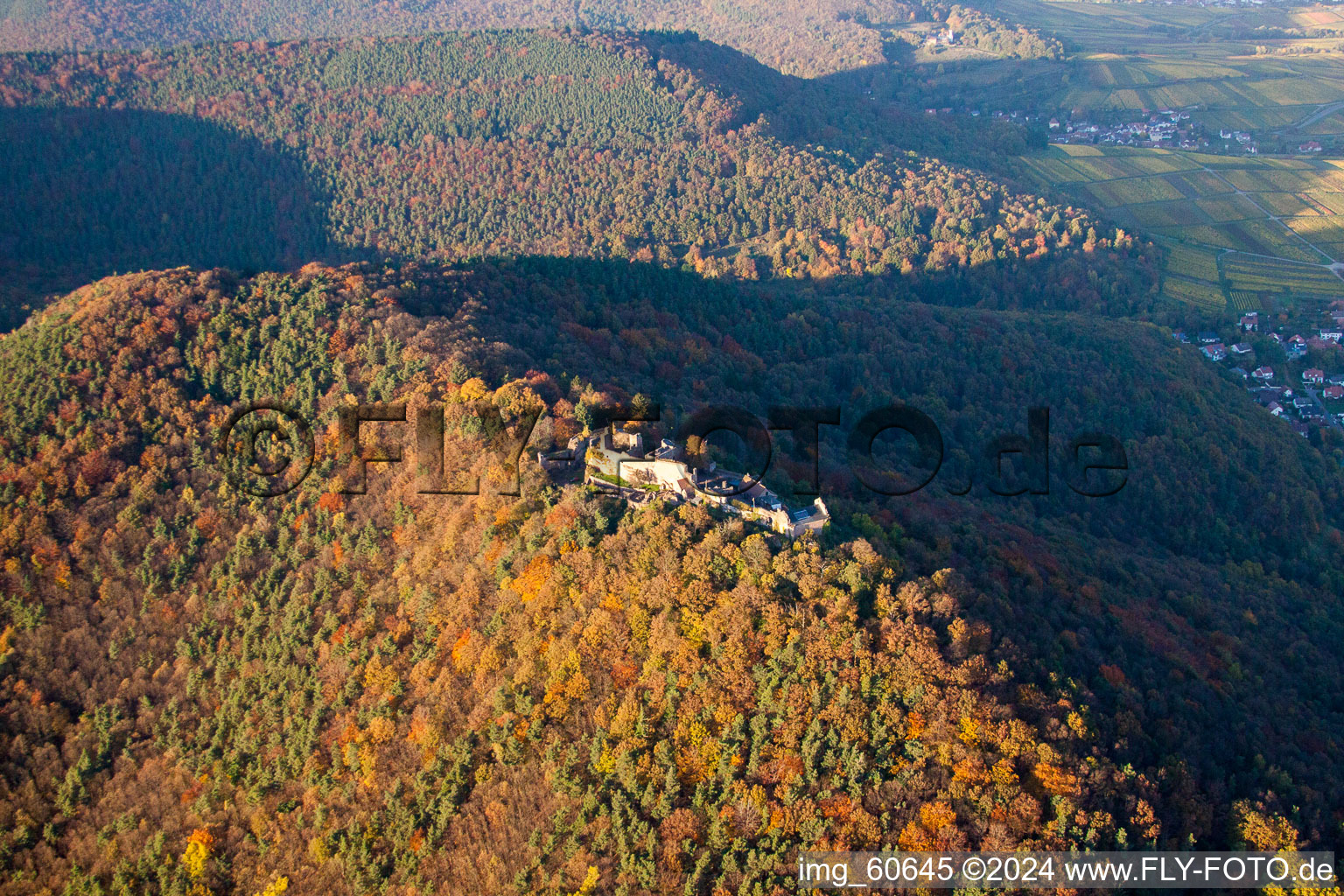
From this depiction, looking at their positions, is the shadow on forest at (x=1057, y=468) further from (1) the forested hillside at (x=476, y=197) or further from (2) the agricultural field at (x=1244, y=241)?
(1) the forested hillside at (x=476, y=197)

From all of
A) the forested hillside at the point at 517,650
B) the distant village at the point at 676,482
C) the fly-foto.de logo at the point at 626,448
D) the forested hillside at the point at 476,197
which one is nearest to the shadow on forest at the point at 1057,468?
the forested hillside at the point at 517,650

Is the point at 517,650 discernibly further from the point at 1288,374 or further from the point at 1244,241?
the point at 1244,241

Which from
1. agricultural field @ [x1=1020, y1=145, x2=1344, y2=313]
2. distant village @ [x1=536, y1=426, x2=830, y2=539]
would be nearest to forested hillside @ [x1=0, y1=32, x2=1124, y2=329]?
agricultural field @ [x1=1020, y1=145, x2=1344, y2=313]

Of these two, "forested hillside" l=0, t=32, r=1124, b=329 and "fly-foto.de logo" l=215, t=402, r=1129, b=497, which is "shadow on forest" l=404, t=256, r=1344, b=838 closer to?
"fly-foto.de logo" l=215, t=402, r=1129, b=497

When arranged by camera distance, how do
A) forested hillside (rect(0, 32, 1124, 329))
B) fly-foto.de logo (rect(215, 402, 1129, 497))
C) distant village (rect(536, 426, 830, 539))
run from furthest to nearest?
forested hillside (rect(0, 32, 1124, 329)) → fly-foto.de logo (rect(215, 402, 1129, 497)) → distant village (rect(536, 426, 830, 539))

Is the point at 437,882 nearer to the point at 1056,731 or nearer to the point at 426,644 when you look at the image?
the point at 426,644

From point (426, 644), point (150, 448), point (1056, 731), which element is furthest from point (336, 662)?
point (1056, 731)

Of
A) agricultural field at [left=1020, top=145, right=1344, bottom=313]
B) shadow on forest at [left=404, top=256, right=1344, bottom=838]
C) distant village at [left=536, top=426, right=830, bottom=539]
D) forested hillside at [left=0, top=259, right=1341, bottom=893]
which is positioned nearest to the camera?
forested hillside at [left=0, top=259, right=1341, bottom=893]
